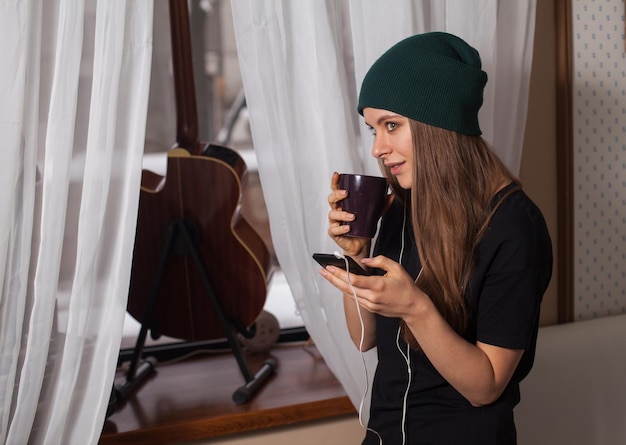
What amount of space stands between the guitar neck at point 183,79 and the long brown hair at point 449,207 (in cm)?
80

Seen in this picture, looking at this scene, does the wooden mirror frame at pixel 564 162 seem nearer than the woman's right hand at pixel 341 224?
No

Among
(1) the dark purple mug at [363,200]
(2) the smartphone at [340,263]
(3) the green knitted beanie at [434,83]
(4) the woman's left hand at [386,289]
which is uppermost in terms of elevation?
(3) the green knitted beanie at [434,83]

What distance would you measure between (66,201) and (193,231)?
456 millimetres

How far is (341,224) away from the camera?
48.1 inches

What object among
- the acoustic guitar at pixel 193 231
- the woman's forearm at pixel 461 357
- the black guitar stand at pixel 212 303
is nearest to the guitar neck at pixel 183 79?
the acoustic guitar at pixel 193 231

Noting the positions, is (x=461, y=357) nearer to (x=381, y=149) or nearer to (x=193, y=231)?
(x=381, y=149)

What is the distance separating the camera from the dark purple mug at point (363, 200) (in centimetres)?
117

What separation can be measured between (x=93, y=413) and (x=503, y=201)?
0.89 metres

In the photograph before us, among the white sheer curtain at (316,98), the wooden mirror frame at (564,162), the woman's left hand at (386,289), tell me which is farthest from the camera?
the wooden mirror frame at (564,162)

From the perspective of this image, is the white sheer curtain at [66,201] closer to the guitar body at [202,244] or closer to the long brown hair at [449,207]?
the guitar body at [202,244]

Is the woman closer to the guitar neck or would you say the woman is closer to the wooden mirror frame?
the guitar neck

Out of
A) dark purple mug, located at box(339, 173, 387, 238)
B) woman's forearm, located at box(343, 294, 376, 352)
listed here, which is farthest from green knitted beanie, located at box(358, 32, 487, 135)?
woman's forearm, located at box(343, 294, 376, 352)

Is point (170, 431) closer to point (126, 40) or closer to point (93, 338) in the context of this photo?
point (93, 338)

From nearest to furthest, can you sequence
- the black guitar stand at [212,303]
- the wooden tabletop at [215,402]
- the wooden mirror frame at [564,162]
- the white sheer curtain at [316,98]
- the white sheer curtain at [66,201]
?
the white sheer curtain at [66,201]
the white sheer curtain at [316,98]
the wooden tabletop at [215,402]
the black guitar stand at [212,303]
the wooden mirror frame at [564,162]
